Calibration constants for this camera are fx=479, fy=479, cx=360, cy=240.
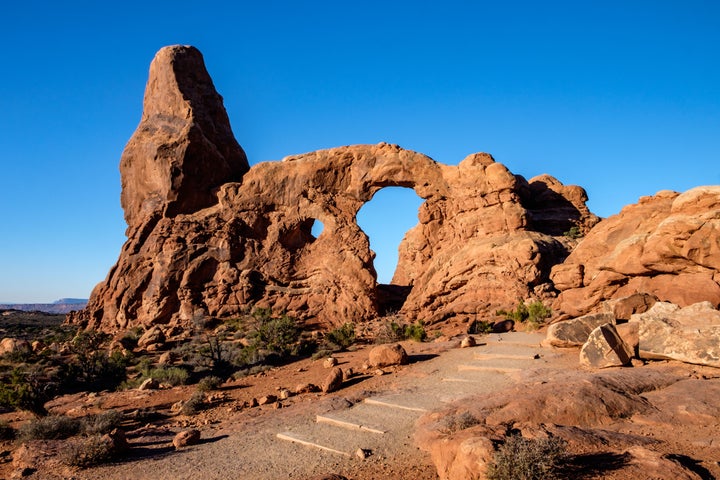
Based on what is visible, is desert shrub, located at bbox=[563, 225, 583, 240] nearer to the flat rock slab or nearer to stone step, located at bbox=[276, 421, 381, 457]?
stone step, located at bbox=[276, 421, 381, 457]

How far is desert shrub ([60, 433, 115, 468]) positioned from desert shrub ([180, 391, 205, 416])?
2975mm

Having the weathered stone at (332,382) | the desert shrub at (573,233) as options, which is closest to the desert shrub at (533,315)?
the desert shrub at (573,233)

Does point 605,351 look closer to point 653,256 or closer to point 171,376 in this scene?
point 653,256

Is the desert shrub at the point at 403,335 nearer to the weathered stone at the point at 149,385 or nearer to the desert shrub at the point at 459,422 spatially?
the weathered stone at the point at 149,385

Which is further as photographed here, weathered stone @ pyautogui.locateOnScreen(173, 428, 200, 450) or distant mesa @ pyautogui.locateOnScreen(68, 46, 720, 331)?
distant mesa @ pyautogui.locateOnScreen(68, 46, 720, 331)

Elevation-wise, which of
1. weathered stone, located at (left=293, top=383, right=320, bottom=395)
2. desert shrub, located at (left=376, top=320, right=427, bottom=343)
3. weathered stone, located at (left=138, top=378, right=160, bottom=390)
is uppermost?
desert shrub, located at (left=376, top=320, right=427, bottom=343)

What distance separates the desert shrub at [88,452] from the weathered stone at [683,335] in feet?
32.9

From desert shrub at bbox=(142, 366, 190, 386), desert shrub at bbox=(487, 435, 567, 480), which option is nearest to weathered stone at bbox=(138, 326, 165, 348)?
desert shrub at bbox=(142, 366, 190, 386)

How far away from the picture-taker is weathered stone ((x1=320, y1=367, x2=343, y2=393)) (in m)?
11.3

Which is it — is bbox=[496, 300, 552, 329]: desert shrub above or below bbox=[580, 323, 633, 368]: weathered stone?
above

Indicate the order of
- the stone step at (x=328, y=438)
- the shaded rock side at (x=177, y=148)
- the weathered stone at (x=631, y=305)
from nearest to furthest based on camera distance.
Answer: the stone step at (x=328, y=438) < the weathered stone at (x=631, y=305) < the shaded rock side at (x=177, y=148)

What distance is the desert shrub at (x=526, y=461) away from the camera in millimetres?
4621

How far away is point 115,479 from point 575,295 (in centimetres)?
1332

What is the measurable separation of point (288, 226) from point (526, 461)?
78.4ft
